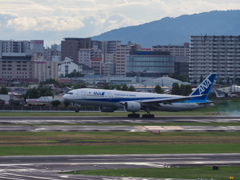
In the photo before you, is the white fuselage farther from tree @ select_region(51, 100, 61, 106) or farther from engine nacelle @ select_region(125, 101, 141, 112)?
tree @ select_region(51, 100, 61, 106)

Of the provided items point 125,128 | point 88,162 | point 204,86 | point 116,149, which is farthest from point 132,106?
point 88,162

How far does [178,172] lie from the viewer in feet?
120

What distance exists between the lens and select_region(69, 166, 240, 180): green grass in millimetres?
35500

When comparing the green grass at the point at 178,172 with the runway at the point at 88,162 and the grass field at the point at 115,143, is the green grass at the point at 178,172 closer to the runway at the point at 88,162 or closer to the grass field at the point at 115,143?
the runway at the point at 88,162

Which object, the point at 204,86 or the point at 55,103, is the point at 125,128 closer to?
the point at 204,86

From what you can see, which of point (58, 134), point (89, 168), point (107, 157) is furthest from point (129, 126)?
point (89, 168)

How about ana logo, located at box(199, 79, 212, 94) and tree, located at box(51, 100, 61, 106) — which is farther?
tree, located at box(51, 100, 61, 106)

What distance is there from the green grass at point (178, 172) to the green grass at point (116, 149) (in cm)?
838

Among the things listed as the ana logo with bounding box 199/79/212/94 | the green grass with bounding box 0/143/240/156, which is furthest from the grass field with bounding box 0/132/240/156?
the ana logo with bounding box 199/79/212/94

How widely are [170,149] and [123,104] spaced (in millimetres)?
36799

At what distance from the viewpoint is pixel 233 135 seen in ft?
201

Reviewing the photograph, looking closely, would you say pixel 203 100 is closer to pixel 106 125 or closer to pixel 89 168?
pixel 106 125

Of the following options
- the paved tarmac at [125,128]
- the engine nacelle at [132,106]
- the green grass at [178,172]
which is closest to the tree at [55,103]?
the engine nacelle at [132,106]

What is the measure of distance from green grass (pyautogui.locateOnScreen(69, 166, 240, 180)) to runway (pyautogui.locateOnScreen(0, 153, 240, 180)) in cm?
136
